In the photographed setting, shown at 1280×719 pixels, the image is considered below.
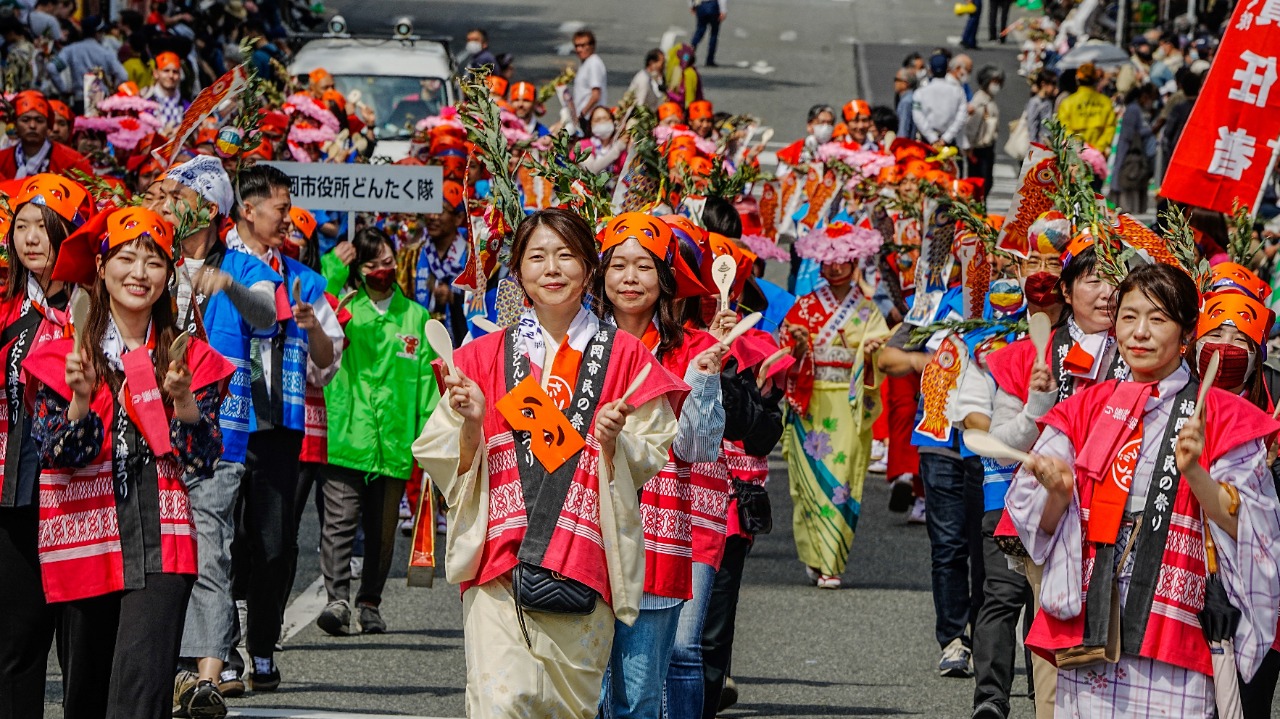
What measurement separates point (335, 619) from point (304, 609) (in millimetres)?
686

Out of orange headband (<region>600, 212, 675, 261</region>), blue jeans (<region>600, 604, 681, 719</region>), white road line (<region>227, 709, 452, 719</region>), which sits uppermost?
orange headband (<region>600, 212, 675, 261</region>)

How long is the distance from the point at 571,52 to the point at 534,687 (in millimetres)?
34821

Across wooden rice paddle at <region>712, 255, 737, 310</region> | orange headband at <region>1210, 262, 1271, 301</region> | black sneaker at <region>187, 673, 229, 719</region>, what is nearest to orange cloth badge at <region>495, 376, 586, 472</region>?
wooden rice paddle at <region>712, 255, 737, 310</region>

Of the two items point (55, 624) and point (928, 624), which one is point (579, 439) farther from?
point (928, 624)

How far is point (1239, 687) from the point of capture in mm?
5125

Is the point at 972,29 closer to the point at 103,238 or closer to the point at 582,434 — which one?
the point at 103,238

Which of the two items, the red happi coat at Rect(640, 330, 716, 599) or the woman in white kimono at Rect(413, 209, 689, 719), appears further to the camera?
the red happi coat at Rect(640, 330, 716, 599)

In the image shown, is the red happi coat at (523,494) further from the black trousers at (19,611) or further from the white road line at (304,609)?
the white road line at (304,609)

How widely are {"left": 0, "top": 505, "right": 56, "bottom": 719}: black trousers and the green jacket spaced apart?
3456 mm

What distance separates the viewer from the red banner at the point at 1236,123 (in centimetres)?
853

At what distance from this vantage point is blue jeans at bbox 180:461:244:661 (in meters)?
7.15

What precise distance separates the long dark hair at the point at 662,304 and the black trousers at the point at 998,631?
1933 mm

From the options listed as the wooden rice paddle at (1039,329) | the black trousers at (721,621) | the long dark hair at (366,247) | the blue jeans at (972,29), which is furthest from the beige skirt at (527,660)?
the blue jeans at (972,29)

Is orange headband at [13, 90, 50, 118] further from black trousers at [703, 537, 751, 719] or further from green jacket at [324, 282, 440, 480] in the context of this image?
black trousers at [703, 537, 751, 719]
